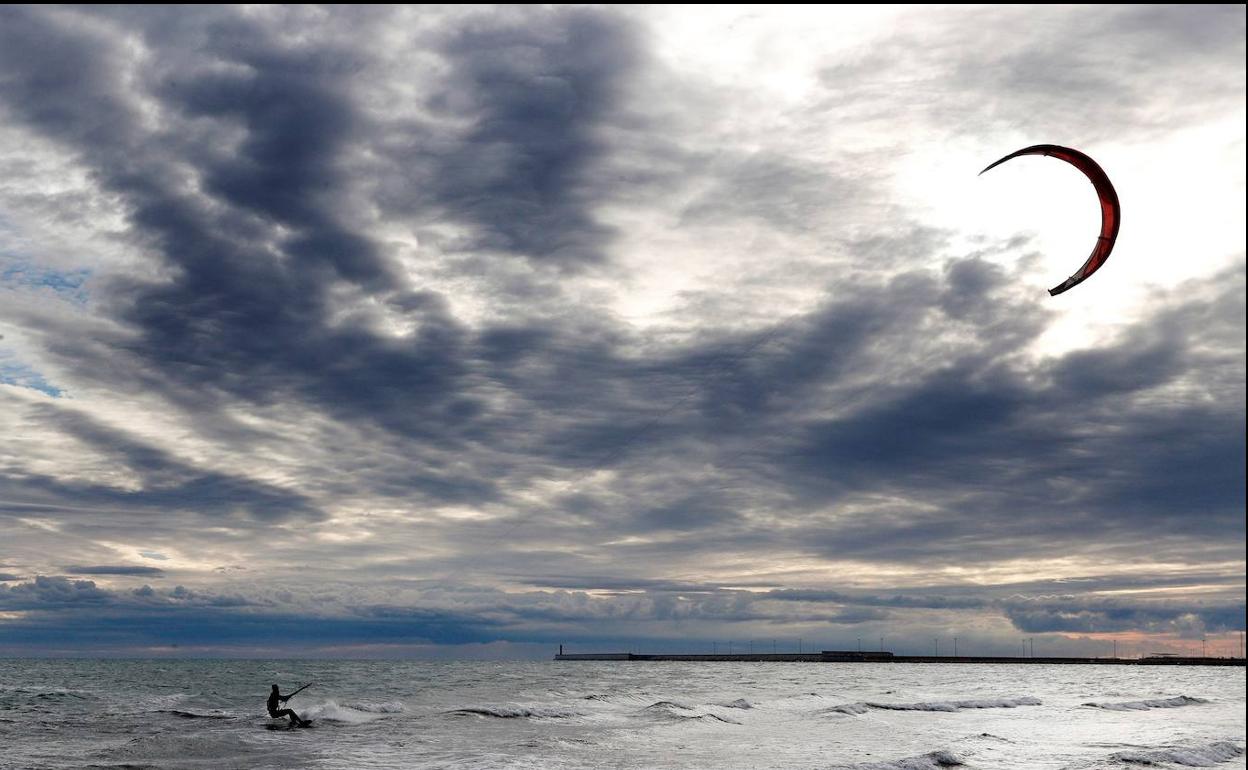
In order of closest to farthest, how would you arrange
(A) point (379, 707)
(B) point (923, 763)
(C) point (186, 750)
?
(B) point (923, 763) → (C) point (186, 750) → (A) point (379, 707)

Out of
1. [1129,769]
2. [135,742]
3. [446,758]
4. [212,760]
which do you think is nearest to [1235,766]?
[1129,769]

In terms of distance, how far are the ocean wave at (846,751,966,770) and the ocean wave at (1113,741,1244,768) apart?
22.1 ft

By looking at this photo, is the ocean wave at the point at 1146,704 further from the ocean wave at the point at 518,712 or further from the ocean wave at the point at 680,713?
the ocean wave at the point at 518,712

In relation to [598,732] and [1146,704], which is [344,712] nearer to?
[598,732]

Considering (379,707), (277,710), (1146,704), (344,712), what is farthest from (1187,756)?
(379,707)

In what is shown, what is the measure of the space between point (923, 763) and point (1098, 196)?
2091 centimetres

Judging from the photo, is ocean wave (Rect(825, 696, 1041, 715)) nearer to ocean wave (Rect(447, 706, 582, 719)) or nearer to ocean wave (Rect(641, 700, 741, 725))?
ocean wave (Rect(641, 700, 741, 725))

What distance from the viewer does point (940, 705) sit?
74.8 meters

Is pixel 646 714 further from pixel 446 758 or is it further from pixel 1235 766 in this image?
pixel 1235 766

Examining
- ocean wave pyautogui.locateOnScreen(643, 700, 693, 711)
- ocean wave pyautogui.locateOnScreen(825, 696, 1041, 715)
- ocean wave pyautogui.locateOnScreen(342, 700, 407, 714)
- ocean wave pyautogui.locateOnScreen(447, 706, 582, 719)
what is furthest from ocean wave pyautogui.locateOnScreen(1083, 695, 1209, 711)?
ocean wave pyautogui.locateOnScreen(342, 700, 407, 714)

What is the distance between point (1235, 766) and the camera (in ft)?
120

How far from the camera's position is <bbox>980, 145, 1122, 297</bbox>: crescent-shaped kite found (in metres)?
25.3

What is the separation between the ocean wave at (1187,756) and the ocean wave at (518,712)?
1135 inches

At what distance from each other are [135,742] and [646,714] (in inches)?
1105
